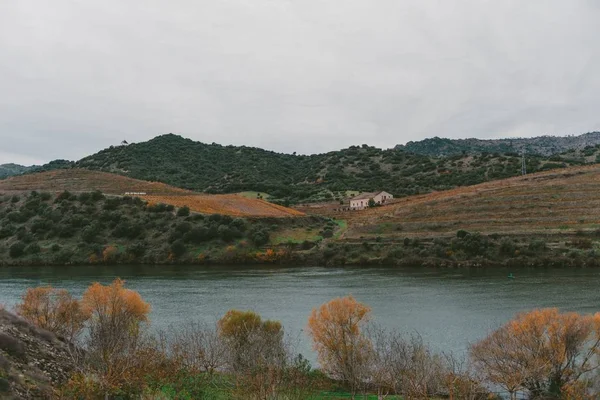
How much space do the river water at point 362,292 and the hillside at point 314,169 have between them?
5849 cm

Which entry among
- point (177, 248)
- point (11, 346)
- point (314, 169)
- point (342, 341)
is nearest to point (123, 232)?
point (177, 248)

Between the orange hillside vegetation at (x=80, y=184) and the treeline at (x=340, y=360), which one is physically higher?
the orange hillside vegetation at (x=80, y=184)

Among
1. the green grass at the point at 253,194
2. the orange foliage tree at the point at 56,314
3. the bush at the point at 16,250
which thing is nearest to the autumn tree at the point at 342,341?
the orange foliage tree at the point at 56,314

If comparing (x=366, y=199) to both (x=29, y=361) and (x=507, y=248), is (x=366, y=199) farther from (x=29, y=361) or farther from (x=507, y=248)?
(x=29, y=361)

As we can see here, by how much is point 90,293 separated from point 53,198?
8095cm

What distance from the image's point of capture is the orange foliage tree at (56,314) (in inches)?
1202

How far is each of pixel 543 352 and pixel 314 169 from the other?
151 meters

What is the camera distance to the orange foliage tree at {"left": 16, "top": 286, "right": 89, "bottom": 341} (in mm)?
30531

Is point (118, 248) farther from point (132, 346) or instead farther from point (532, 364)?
point (532, 364)

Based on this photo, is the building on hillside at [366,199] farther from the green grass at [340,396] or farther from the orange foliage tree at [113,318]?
the green grass at [340,396]

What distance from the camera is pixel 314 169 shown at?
174m

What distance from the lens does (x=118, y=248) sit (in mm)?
84000

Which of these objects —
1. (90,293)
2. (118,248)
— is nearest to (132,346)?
(90,293)

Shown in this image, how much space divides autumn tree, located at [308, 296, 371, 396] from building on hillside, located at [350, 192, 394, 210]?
85.4 meters
